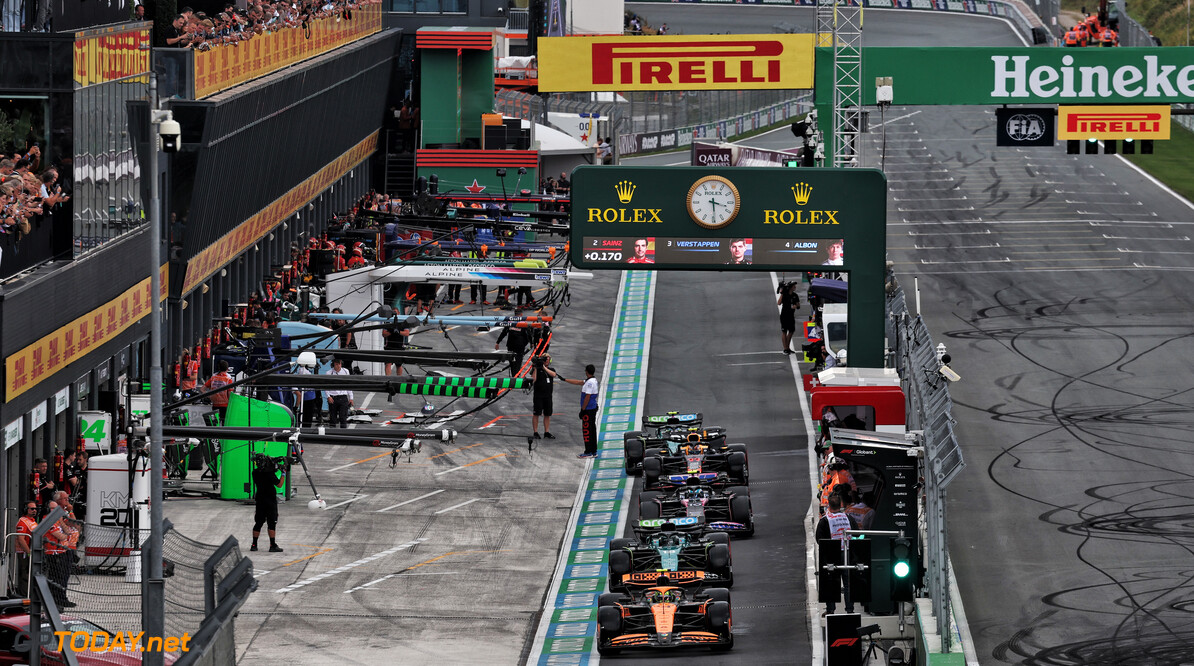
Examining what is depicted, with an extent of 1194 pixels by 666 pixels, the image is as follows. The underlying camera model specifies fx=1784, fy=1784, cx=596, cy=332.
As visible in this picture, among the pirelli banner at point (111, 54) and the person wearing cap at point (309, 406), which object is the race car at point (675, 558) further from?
the pirelli banner at point (111, 54)

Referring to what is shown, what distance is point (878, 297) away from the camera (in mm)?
28359

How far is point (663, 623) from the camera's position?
21469 mm

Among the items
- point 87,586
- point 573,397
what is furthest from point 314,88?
point 87,586

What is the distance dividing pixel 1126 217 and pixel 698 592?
133ft

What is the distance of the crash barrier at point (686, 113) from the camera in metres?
77.4

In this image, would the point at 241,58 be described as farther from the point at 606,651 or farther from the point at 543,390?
the point at 606,651

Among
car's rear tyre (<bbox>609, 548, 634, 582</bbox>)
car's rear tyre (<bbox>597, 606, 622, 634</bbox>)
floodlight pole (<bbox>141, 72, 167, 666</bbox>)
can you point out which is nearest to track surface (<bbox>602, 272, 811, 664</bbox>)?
car's rear tyre (<bbox>597, 606, 622, 634</bbox>)

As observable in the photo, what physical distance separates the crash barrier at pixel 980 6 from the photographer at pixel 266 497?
8404 centimetres

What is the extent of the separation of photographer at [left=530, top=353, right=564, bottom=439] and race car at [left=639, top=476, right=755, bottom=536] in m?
6.11

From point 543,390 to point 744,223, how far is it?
6.39 meters

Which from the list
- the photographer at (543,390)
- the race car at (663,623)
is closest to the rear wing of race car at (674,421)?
the photographer at (543,390)

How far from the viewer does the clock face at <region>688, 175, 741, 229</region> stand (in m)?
28.4

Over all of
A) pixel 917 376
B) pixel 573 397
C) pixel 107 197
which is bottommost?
pixel 573 397

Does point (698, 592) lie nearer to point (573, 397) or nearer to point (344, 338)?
point (344, 338)
